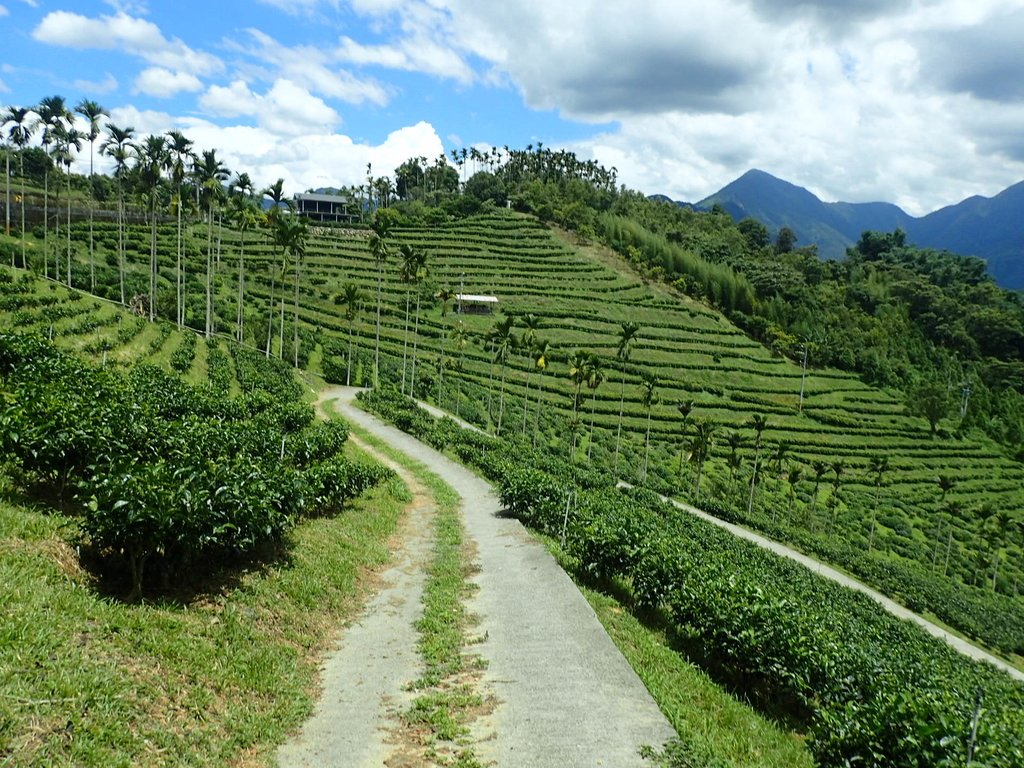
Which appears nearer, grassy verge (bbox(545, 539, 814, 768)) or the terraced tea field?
grassy verge (bbox(545, 539, 814, 768))

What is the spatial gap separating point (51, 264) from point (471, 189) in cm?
9928

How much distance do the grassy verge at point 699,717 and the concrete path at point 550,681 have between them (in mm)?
329

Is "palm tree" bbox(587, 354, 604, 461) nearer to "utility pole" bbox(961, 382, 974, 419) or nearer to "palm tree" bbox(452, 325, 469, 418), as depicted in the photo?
"palm tree" bbox(452, 325, 469, 418)

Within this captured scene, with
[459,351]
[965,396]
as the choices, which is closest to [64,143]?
[459,351]

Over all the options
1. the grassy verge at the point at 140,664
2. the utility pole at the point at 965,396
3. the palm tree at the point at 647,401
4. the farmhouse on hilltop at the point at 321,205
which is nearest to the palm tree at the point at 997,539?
the palm tree at the point at 647,401

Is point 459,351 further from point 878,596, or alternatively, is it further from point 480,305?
point 878,596

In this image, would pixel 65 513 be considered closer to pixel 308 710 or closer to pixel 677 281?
pixel 308 710

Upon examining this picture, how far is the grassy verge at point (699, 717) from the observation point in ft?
24.1

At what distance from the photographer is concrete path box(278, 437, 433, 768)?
7.05 m

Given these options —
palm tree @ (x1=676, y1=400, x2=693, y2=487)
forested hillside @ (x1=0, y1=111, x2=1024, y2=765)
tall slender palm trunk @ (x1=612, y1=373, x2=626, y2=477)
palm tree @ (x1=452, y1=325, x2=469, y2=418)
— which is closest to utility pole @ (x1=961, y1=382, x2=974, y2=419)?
forested hillside @ (x1=0, y1=111, x2=1024, y2=765)

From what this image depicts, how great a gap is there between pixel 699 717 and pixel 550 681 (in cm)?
199

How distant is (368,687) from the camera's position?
880 centimetres

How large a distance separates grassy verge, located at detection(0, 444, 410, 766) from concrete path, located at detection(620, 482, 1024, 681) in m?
32.8

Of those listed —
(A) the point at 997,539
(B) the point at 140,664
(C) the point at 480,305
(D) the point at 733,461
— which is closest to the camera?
(B) the point at 140,664
